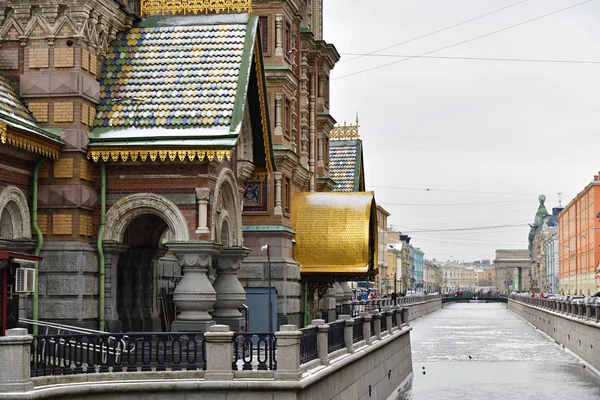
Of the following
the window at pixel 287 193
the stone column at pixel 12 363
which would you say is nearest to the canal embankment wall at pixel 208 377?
the stone column at pixel 12 363

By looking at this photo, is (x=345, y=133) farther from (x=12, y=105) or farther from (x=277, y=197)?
(x=12, y=105)

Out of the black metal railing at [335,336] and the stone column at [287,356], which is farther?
the black metal railing at [335,336]

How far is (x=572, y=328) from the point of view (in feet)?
216

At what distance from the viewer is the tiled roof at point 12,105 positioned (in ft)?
78.2

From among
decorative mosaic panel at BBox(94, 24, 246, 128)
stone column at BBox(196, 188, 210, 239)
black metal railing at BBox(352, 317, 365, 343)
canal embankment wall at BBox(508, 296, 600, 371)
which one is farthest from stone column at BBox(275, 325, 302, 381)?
canal embankment wall at BBox(508, 296, 600, 371)

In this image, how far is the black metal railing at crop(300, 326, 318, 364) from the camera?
893 inches

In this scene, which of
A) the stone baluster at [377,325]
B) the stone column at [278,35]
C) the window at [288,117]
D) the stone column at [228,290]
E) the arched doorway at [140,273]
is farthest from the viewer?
the window at [288,117]

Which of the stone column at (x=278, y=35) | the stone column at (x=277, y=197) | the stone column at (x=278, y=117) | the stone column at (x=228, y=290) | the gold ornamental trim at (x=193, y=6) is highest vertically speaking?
the stone column at (x=278, y=35)

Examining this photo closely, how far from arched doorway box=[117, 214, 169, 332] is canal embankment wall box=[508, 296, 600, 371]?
27.5 m

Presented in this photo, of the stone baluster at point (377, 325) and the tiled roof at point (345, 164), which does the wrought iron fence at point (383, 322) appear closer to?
the stone baluster at point (377, 325)

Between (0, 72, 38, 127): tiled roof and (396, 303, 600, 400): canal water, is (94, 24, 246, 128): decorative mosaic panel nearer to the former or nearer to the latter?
(0, 72, 38, 127): tiled roof

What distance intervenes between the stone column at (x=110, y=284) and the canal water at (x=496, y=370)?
18515 millimetres

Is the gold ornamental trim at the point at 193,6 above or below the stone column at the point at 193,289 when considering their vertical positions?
above

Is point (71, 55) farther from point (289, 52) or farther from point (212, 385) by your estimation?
point (289, 52)
